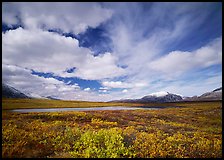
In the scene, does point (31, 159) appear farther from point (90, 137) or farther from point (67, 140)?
point (90, 137)

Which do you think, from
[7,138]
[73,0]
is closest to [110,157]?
[7,138]

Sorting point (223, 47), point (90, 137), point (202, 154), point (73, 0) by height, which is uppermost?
point (73, 0)

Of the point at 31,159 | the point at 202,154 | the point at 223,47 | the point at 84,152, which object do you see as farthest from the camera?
the point at 223,47

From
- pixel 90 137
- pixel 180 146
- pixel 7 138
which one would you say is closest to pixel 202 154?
pixel 180 146

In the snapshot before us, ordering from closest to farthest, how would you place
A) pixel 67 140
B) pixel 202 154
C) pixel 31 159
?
pixel 31 159 → pixel 202 154 → pixel 67 140

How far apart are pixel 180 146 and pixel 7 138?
42.8 feet

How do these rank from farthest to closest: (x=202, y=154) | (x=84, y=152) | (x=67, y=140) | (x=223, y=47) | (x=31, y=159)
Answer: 1. (x=223, y=47)
2. (x=67, y=140)
3. (x=202, y=154)
4. (x=84, y=152)
5. (x=31, y=159)

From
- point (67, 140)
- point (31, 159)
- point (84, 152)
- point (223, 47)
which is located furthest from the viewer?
point (223, 47)

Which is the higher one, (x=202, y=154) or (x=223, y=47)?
(x=223, y=47)

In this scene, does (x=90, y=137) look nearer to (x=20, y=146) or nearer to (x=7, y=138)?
(x=20, y=146)

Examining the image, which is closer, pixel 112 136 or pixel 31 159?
pixel 31 159

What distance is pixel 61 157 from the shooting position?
12156 millimetres

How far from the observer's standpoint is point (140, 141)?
15.8 m

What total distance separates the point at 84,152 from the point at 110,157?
175 centimetres
